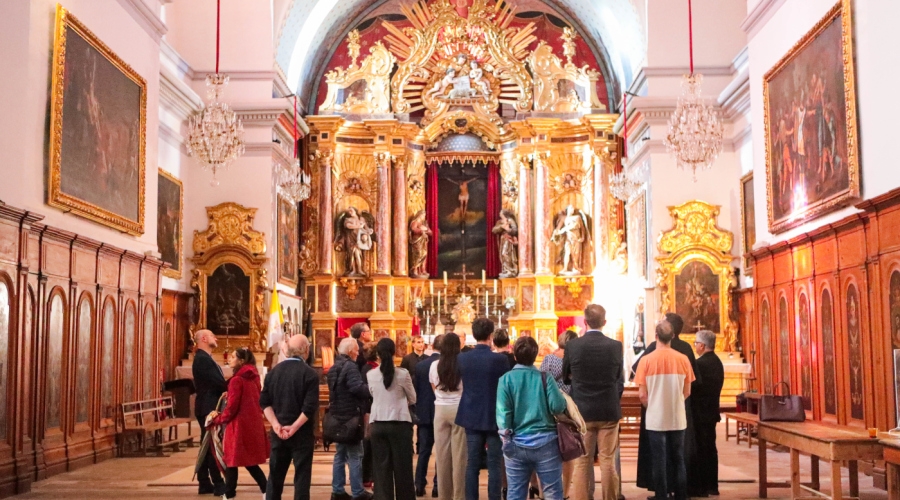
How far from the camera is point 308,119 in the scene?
24.6 m

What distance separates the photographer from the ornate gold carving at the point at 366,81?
25.3m

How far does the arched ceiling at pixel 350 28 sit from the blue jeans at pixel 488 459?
49.7ft

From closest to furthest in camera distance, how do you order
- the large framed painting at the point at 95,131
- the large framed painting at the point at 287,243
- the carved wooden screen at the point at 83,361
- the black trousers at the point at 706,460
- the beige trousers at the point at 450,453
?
the beige trousers at the point at 450,453 → the black trousers at the point at 706,460 → the large framed painting at the point at 95,131 → the carved wooden screen at the point at 83,361 → the large framed painting at the point at 287,243

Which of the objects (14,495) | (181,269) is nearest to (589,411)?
(14,495)

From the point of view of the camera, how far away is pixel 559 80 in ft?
83.5

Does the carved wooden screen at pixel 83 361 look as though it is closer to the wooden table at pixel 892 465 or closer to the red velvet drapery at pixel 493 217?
the wooden table at pixel 892 465

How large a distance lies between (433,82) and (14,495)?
1764 centimetres

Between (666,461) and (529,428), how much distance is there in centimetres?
241

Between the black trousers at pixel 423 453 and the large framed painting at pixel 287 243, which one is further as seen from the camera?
the large framed painting at pixel 287 243

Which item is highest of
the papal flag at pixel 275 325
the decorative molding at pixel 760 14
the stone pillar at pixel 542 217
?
the decorative molding at pixel 760 14

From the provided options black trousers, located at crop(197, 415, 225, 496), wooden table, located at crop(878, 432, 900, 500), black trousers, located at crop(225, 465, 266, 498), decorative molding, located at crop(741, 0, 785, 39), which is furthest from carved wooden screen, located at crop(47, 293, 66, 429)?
decorative molding, located at crop(741, 0, 785, 39)

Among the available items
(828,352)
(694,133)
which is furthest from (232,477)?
(694,133)

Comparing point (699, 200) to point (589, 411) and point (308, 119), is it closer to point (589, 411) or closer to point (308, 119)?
point (308, 119)

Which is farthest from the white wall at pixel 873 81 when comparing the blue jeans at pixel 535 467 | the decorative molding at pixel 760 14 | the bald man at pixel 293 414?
the bald man at pixel 293 414
